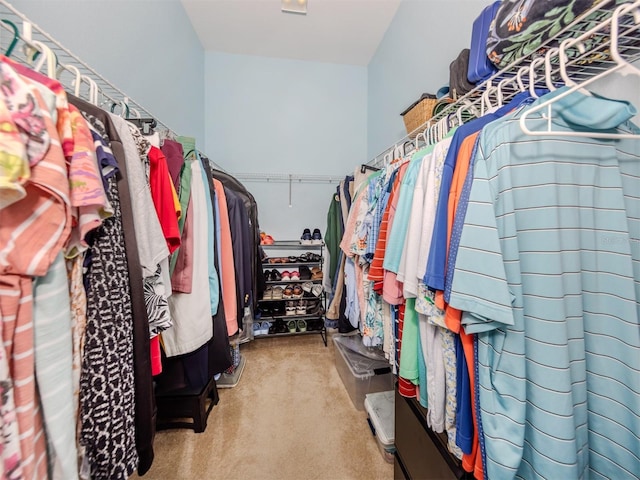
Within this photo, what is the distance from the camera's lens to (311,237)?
8.73 ft

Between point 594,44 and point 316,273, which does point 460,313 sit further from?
point 316,273

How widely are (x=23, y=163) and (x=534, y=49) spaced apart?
110 cm

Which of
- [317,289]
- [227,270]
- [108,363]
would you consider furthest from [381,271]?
[317,289]

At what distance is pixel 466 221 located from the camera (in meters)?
0.59

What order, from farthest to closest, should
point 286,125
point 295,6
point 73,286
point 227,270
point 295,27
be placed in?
point 286,125, point 295,27, point 295,6, point 227,270, point 73,286

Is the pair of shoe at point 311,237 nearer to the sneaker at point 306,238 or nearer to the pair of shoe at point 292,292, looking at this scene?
the sneaker at point 306,238

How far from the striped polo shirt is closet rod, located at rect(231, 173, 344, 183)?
227 centimetres

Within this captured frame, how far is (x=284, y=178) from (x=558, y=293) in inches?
98.8

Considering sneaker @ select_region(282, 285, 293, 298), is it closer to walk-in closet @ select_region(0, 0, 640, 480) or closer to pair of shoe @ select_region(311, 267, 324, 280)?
pair of shoe @ select_region(311, 267, 324, 280)

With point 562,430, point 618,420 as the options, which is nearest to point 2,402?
point 562,430

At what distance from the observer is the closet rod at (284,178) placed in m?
2.65

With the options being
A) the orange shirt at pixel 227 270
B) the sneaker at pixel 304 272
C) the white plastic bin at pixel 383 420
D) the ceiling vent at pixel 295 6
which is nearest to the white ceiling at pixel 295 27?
the ceiling vent at pixel 295 6

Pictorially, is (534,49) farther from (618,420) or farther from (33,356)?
(33,356)

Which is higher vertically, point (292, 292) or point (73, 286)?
point (73, 286)
